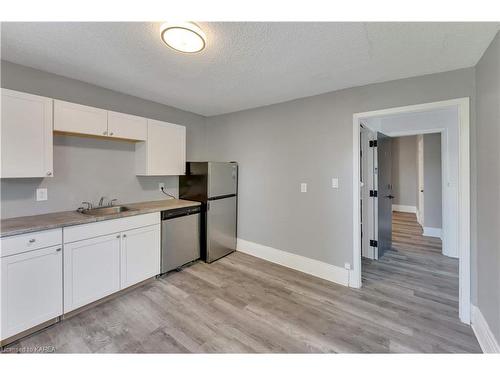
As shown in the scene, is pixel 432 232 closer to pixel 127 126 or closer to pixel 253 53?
pixel 253 53

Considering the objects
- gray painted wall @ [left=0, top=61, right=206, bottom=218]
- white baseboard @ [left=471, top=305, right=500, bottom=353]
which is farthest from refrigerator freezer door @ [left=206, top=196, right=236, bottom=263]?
white baseboard @ [left=471, top=305, right=500, bottom=353]

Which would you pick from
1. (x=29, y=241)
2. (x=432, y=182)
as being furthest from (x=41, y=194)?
(x=432, y=182)

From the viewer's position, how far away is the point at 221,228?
338 centimetres

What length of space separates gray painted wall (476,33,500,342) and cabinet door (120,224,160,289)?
3.14m

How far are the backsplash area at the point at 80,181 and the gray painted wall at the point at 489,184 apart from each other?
3.67m

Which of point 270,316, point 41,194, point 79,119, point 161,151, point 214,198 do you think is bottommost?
point 270,316

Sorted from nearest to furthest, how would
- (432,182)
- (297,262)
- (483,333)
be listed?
(483,333) < (297,262) < (432,182)

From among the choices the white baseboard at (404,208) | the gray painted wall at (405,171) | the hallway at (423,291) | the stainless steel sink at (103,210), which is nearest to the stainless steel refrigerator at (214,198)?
the stainless steel sink at (103,210)

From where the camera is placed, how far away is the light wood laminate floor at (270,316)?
1.67 metres

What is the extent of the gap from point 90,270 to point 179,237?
3.41 ft

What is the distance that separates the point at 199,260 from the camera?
3.27m

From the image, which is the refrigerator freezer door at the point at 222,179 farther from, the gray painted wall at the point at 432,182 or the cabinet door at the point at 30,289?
the gray painted wall at the point at 432,182
